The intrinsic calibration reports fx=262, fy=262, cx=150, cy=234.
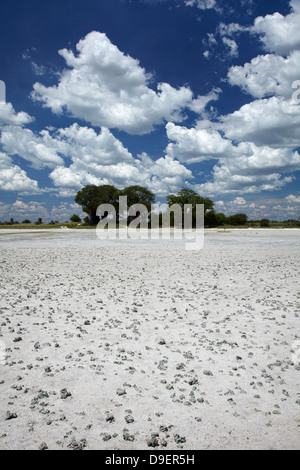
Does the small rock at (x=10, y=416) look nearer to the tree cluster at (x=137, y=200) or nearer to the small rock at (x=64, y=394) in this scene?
the small rock at (x=64, y=394)

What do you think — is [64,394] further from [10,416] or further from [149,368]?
[149,368]

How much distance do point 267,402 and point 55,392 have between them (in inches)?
134

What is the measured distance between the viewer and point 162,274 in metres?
13.1

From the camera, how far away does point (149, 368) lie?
5.05 m

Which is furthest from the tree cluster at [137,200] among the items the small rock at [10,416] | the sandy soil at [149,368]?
the small rock at [10,416]

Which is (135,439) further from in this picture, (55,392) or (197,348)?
(197,348)

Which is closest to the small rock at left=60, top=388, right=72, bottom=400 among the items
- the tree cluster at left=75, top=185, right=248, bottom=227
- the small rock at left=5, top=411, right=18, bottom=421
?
the small rock at left=5, top=411, right=18, bottom=421

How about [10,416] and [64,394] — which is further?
[64,394]

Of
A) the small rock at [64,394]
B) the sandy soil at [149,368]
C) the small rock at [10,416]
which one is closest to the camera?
the sandy soil at [149,368]

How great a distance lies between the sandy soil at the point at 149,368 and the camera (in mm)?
3578

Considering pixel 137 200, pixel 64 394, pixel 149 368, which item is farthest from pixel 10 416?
pixel 137 200

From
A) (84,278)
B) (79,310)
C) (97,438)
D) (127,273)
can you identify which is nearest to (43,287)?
(84,278)

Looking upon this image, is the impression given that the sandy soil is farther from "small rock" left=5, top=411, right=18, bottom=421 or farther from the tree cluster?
the tree cluster
